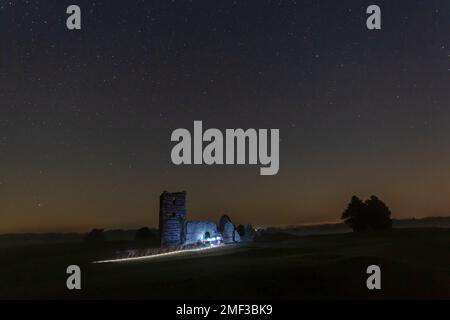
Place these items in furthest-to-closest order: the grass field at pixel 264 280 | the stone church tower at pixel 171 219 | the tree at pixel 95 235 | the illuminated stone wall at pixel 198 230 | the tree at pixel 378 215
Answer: the tree at pixel 95 235 < the tree at pixel 378 215 < the illuminated stone wall at pixel 198 230 < the stone church tower at pixel 171 219 < the grass field at pixel 264 280

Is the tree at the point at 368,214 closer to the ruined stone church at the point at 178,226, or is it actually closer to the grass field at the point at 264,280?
the ruined stone church at the point at 178,226

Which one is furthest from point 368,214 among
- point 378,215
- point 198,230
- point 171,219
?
point 171,219

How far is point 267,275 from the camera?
69.9 feet

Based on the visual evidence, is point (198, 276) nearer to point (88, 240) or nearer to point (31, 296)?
point (31, 296)

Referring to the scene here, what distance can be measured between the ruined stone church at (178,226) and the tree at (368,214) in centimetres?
2152

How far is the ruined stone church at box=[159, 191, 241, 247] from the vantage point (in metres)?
42.8

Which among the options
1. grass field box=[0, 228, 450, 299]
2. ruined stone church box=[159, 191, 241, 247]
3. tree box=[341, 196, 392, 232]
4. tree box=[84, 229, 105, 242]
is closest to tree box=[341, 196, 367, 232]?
tree box=[341, 196, 392, 232]

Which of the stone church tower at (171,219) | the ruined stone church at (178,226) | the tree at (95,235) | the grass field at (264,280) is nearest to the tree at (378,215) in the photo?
the ruined stone church at (178,226)

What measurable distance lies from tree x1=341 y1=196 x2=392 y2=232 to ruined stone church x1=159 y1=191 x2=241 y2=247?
21517mm

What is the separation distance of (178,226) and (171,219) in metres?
0.98

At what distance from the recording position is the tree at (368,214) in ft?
185

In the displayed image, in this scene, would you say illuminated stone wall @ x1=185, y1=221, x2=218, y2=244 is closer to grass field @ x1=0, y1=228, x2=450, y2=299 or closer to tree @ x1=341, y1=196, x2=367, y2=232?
grass field @ x1=0, y1=228, x2=450, y2=299
